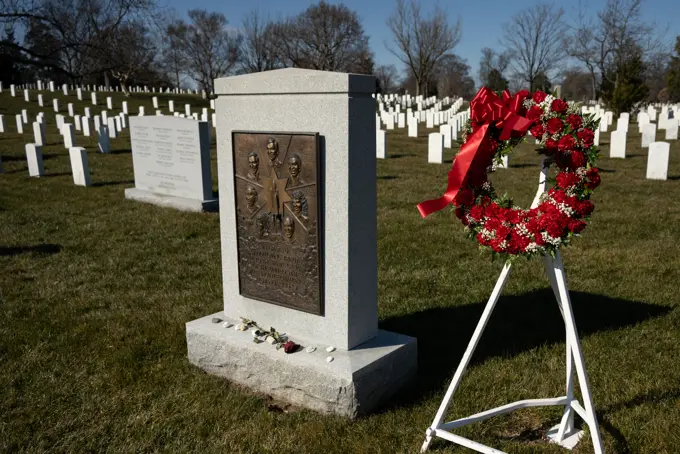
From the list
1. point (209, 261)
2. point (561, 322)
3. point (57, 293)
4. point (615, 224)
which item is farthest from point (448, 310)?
point (615, 224)

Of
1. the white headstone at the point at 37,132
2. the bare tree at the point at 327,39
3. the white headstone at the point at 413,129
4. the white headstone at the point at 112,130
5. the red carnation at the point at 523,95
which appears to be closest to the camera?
the red carnation at the point at 523,95

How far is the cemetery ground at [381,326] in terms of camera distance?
3.12 m

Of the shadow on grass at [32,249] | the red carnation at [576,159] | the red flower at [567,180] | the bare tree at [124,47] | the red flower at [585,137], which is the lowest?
the shadow on grass at [32,249]

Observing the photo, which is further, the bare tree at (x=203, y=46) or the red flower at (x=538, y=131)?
the bare tree at (x=203, y=46)

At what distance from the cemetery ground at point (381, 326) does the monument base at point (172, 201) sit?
49 centimetres

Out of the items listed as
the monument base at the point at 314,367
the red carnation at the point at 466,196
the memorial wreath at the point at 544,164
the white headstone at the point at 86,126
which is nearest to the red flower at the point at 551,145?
the memorial wreath at the point at 544,164

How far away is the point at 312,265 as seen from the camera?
3.46 meters

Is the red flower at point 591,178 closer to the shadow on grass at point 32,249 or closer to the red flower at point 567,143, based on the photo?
the red flower at point 567,143

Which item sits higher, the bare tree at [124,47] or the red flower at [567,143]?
the bare tree at [124,47]

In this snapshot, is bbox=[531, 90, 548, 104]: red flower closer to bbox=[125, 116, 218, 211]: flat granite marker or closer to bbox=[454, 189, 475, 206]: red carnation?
bbox=[454, 189, 475, 206]: red carnation

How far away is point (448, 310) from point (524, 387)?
4.34 ft

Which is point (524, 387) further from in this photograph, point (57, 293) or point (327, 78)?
point (57, 293)

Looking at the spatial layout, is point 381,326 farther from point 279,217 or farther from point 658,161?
point 658,161

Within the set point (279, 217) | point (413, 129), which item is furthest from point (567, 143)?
point (413, 129)
